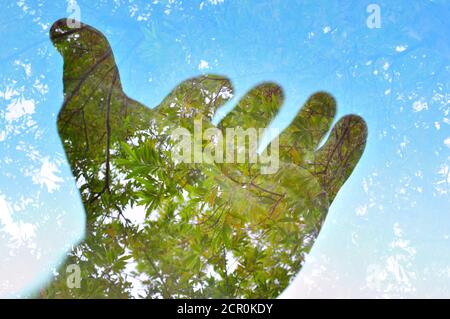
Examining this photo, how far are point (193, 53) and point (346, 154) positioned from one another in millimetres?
773

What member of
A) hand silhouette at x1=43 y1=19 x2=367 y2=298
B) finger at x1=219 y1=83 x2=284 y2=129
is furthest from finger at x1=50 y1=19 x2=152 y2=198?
finger at x1=219 y1=83 x2=284 y2=129

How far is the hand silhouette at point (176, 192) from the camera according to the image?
1.14m

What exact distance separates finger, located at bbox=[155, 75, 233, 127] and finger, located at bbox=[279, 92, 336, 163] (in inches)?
9.9

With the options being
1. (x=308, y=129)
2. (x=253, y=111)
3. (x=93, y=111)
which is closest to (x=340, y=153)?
(x=308, y=129)

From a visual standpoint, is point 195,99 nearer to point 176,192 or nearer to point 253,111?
point 253,111

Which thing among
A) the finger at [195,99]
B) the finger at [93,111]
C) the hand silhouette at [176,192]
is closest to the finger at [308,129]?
the hand silhouette at [176,192]

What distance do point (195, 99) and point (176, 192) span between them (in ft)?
1.10

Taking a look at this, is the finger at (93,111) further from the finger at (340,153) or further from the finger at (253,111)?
the finger at (340,153)

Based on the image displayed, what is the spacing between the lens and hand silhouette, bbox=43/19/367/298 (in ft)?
3.73

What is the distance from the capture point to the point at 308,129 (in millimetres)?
1437

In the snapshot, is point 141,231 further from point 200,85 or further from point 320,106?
point 320,106

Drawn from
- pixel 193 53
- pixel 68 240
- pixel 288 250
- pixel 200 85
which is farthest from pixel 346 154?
pixel 68 240

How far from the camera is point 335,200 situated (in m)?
1.53
